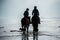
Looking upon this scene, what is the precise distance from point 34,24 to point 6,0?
6.67m

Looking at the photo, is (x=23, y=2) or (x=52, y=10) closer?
(x=23, y=2)

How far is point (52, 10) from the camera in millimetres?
18141

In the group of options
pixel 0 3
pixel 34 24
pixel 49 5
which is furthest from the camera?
pixel 49 5

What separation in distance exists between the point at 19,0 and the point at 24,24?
6.32 m

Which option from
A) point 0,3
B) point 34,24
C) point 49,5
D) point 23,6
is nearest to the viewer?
point 34,24

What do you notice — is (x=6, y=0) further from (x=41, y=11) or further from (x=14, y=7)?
(x=41, y=11)

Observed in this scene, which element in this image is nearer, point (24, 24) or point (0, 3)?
point (24, 24)

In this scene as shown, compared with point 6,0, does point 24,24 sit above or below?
below

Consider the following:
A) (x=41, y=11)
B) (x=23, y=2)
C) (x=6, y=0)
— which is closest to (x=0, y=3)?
(x=6, y=0)

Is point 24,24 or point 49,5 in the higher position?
point 49,5

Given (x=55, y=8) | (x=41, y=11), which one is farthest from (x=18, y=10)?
(x=55, y=8)

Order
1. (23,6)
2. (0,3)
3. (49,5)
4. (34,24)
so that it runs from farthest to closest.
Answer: (49,5) < (23,6) < (0,3) < (34,24)

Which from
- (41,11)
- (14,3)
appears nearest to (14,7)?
(14,3)

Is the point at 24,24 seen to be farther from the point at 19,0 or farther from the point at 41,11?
the point at 41,11
